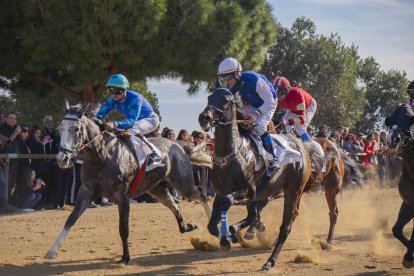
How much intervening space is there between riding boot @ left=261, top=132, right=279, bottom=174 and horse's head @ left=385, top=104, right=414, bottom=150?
1.54m

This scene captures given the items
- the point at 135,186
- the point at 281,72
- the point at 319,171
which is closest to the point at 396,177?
the point at 319,171

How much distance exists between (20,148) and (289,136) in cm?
685

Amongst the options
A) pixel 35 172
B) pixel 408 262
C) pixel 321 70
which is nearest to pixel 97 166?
pixel 408 262

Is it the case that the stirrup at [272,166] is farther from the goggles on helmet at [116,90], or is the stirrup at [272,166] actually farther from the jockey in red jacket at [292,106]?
the goggles on helmet at [116,90]

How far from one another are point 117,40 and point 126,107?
28.4 ft

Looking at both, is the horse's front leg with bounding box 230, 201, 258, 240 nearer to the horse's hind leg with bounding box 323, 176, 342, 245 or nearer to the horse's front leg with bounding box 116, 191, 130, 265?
the horse's front leg with bounding box 116, 191, 130, 265

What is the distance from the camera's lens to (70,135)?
27.2 feet

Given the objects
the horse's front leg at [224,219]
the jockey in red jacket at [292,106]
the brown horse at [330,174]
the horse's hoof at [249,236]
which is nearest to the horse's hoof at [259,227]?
the horse's hoof at [249,236]

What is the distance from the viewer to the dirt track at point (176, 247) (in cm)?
855

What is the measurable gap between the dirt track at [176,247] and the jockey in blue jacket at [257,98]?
1.52 m

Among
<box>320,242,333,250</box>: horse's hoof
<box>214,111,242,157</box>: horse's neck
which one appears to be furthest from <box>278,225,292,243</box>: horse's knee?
<box>320,242,333,250</box>: horse's hoof

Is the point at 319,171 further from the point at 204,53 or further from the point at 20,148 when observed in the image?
the point at 204,53

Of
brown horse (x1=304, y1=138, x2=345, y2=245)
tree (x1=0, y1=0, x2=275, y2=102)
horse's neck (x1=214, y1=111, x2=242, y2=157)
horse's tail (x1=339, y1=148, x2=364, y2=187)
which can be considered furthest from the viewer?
tree (x1=0, y1=0, x2=275, y2=102)

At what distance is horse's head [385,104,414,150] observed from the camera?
795 centimetres
